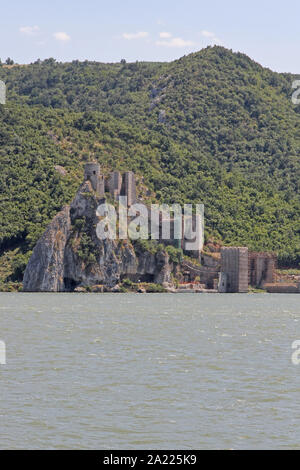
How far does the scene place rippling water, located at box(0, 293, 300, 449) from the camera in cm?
3353

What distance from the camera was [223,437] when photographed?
33469 mm

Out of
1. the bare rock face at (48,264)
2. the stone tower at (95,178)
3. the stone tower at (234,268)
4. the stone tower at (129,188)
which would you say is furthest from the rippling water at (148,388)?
the stone tower at (234,268)

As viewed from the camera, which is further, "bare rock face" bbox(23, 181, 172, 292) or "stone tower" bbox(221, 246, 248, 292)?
"stone tower" bbox(221, 246, 248, 292)

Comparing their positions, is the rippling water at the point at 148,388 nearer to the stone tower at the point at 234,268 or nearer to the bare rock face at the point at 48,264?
the bare rock face at the point at 48,264

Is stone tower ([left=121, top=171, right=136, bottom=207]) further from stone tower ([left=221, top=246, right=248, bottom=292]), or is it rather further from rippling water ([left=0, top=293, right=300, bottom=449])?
rippling water ([left=0, top=293, right=300, bottom=449])

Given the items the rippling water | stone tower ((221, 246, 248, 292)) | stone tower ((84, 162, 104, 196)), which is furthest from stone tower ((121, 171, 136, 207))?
the rippling water

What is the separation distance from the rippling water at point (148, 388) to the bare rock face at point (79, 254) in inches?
3438

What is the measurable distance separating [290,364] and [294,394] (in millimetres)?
9820

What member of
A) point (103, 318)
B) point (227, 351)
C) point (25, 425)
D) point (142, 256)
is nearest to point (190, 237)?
point (142, 256)

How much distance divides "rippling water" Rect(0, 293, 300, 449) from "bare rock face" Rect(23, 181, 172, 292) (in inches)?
3438

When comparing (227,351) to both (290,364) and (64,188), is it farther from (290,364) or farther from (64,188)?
(64,188)

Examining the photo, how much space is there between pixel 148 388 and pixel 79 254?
12387 cm

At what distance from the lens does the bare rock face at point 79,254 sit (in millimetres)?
161750
